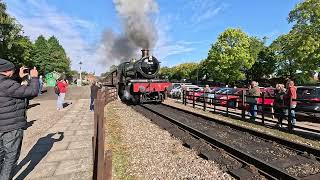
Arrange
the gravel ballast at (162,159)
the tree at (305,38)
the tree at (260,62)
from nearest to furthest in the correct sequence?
the gravel ballast at (162,159)
the tree at (305,38)
the tree at (260,62)

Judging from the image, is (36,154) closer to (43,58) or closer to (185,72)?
(43,58)

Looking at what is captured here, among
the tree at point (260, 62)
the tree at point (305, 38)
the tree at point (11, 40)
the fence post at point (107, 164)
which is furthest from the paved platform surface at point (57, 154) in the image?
the tree at point (260, 62)

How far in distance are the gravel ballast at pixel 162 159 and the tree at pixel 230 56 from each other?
4603cm

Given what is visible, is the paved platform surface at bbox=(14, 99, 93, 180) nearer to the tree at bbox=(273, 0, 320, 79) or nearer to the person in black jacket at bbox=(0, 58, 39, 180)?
the person in black jacket at bbox=(0, 58, 39, 180)

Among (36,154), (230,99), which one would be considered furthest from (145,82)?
(36,154)

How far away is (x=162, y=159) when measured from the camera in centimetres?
715

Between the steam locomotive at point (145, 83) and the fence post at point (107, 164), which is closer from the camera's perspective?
the fence post at point (107, 164)

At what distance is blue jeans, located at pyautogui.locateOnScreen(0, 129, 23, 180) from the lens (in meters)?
4.43

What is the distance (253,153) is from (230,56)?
160 feet

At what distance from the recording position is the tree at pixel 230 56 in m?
54.2

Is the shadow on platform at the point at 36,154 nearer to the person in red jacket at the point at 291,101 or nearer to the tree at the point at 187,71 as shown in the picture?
the person in red jacket at the point at 291,101

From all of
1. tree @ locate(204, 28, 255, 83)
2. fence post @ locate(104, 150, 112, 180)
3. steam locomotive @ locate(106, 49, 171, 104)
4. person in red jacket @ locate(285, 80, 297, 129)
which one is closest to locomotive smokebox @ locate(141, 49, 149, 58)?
steam locomotive @ locate(106, 49, 171, 104)

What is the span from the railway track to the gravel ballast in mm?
319

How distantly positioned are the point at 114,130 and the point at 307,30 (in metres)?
35.3
